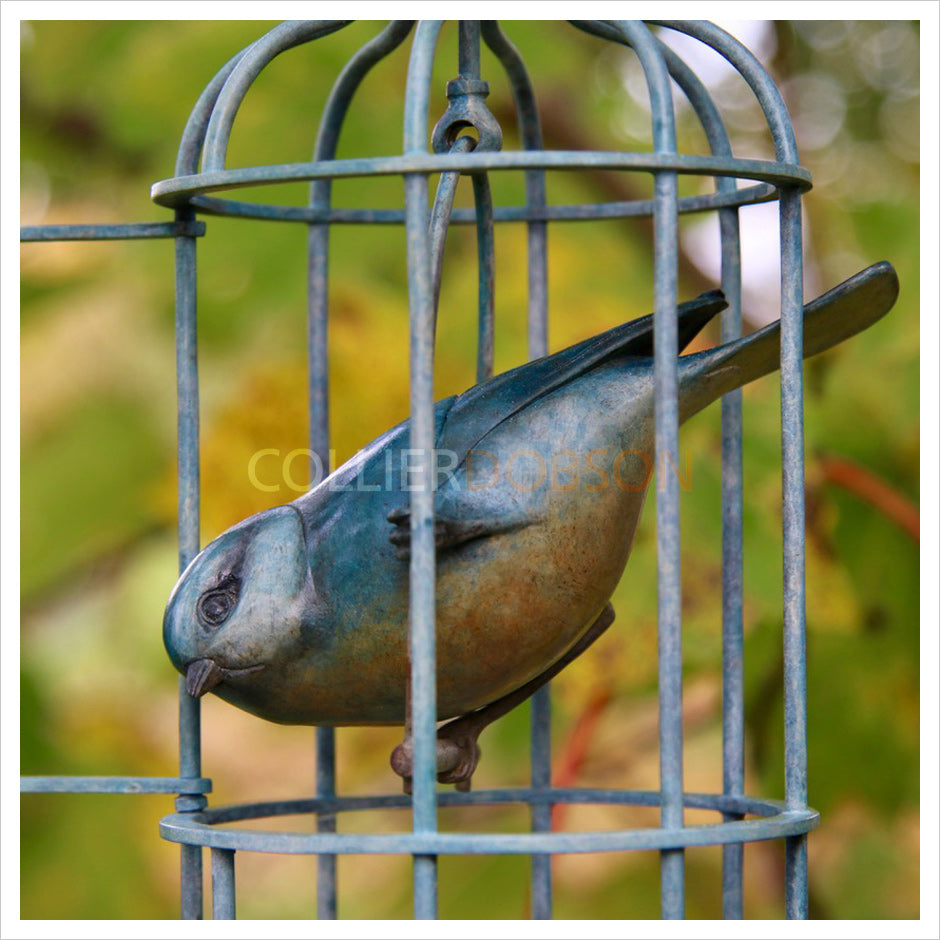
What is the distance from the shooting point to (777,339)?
136 cm

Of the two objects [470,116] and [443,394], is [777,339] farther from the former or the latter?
[443,394]

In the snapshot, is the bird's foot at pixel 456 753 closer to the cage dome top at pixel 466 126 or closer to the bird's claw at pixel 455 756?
the bird's claw at pixel 455 756

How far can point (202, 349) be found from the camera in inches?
93.0

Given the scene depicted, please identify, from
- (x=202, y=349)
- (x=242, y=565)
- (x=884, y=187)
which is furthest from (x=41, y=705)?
(x=884, y=187)

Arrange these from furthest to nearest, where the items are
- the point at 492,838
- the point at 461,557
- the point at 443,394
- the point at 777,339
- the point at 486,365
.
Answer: the point at 443,394 → the point at 486,365 → the point at 777,339 → the point at 461,557 → the point at 492,838

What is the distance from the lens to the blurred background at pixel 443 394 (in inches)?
Result: 83.7

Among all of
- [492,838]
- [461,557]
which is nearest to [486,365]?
[461,557]

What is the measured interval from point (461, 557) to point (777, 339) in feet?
1.16

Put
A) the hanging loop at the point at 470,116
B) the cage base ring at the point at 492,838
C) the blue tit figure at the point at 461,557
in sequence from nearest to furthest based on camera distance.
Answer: the cage base ring at the point at 492,838, the blue tit figure at the point at 461,557, the hanging loop at the point at 470,116

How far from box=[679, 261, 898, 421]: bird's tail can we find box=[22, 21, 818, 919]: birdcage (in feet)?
0.21

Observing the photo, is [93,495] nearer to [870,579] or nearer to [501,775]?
[501,775]

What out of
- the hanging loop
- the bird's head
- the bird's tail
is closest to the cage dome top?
the hanging loop

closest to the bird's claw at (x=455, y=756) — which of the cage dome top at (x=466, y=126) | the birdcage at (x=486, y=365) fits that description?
the birdcage at (x=486, y=365)

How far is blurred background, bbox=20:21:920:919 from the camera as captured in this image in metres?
2.13
